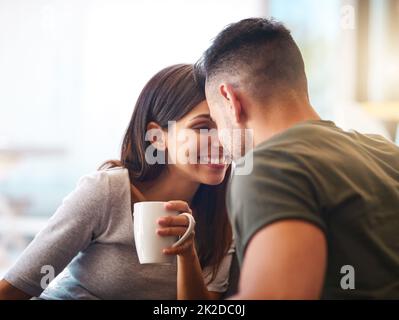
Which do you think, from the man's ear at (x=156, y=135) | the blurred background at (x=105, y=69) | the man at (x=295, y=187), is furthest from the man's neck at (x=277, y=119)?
the blurred background at (x=105, y=69)

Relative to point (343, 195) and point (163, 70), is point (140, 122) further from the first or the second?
point (343, 195)

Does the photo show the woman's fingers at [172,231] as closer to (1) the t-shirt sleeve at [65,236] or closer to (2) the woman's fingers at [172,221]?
(2) the woman's fingers at [172,221]

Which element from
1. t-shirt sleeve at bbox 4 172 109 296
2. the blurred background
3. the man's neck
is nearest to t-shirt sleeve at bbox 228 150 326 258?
the man's neck

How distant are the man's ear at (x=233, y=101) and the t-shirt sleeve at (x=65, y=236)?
0.28 metres

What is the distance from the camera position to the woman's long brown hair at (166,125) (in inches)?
41.8

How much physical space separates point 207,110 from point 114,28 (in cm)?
43

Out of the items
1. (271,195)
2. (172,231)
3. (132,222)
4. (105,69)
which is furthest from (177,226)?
(105,69)

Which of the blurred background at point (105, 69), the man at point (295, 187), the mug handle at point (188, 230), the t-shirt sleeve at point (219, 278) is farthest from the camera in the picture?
the blurred background at point (105, 69)

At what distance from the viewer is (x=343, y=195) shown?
0.67 m

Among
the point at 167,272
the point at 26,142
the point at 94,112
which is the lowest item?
the point at 167,272

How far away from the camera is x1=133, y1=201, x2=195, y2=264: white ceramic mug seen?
0.84 m

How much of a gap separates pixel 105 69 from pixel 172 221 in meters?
0.68
